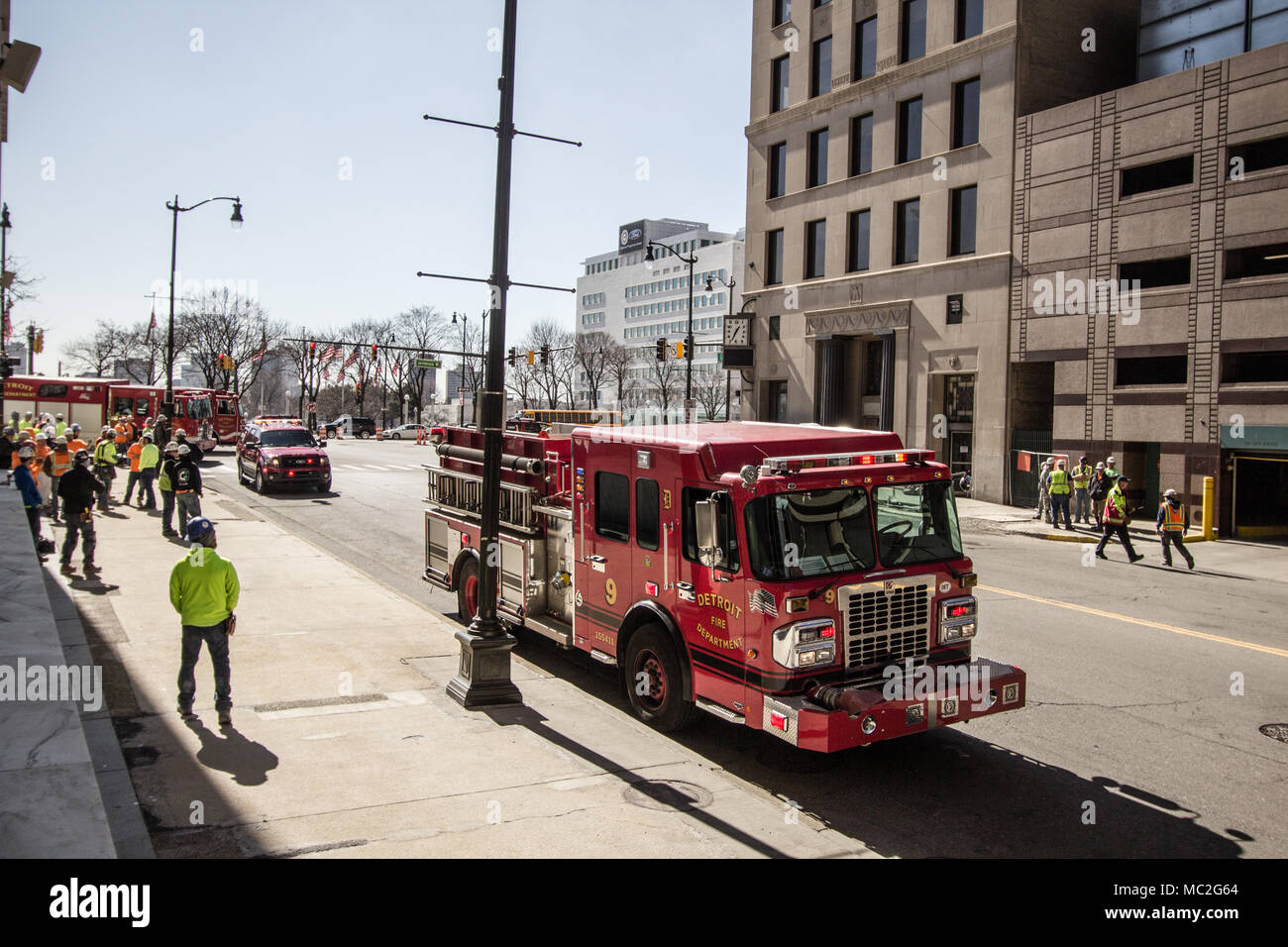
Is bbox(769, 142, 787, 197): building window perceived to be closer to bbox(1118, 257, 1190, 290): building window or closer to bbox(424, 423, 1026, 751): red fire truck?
bbox(1118, 257, 1190, 290): building window

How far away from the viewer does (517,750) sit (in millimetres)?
7562

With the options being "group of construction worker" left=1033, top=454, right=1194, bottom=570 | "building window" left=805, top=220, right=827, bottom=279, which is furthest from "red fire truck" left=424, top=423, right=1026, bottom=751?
"building window" left=805, top=220, right=827, bottom=279

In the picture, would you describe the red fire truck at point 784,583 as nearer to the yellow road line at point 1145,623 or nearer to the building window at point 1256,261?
the yellow road line at point 1145,623

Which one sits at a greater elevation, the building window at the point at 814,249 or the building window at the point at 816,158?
the building window at the point at 816,158

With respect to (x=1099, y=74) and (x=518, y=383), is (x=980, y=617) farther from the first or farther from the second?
(x=518, y=383)

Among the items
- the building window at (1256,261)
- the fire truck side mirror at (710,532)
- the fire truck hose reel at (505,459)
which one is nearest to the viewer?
the fire truck side mirror at (710,532)

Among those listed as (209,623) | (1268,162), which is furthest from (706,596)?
(1268,162)

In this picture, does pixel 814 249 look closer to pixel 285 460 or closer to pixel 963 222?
pixel 963 222

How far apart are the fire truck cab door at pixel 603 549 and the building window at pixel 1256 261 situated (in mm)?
21955

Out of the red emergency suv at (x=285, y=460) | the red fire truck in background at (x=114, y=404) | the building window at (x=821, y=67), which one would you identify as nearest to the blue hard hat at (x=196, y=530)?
the red emergency suv at (x=285, y=460)

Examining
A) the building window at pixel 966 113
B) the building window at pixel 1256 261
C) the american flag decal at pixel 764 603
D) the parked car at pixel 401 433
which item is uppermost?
the building window at pixel 966 113

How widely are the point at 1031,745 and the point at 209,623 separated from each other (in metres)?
7.01

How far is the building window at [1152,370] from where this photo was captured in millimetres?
25609
